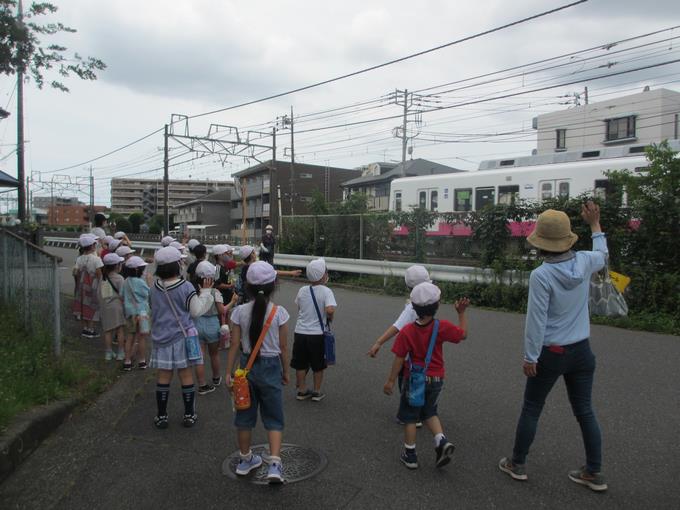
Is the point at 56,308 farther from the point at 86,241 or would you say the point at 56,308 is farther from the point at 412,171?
the point at 412,171

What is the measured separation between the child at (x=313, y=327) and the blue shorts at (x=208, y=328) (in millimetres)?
1002

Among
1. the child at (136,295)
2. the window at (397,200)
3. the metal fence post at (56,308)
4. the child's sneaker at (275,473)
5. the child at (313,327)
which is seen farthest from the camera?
the window at (397,200)

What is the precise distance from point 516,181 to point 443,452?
14.6 m

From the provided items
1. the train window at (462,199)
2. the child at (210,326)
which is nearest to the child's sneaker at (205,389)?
the child at (210,326)

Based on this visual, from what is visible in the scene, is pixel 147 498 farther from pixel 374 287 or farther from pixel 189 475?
pixel 374 287

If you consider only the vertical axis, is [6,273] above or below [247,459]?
above

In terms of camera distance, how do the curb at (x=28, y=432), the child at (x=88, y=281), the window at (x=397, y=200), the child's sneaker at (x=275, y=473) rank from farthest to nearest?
the window at (x=397, y=200), the child at (x=88, y=281), the curb at (x=28, y=432), the child's sneaker at (x=275, y=473)

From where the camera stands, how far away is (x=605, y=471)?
392 cm

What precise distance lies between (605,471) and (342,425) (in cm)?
208

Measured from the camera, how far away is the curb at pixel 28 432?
4051mm

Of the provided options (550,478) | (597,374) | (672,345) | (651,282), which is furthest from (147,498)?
(651,282)

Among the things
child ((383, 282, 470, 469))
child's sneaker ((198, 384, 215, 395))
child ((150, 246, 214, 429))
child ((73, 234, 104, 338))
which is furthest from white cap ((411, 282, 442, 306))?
child ((73, 234, 104, 338))

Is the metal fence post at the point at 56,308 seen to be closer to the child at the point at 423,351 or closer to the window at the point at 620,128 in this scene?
the child at the point at 423,351

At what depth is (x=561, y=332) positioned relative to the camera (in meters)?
3.61
